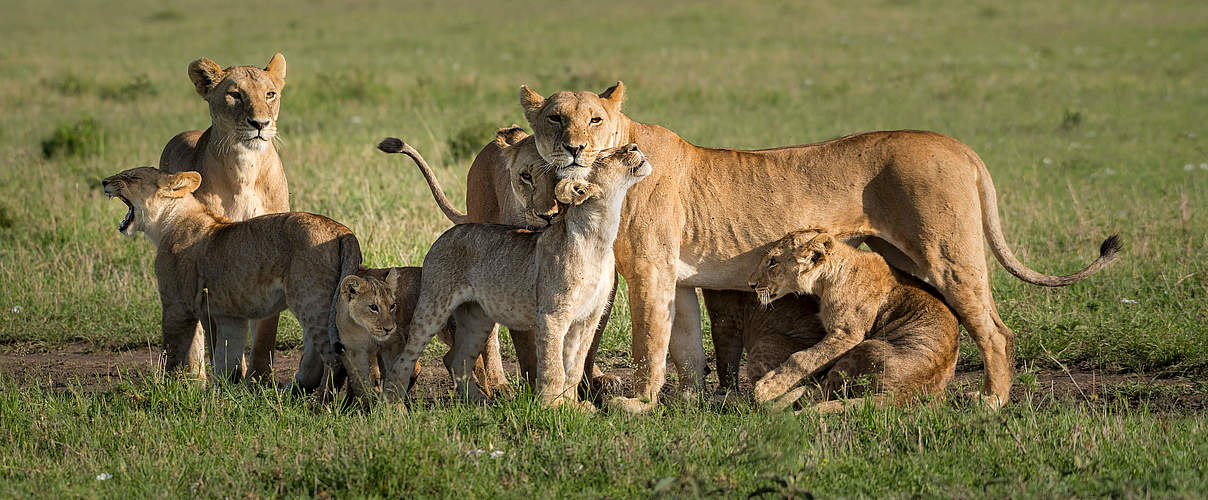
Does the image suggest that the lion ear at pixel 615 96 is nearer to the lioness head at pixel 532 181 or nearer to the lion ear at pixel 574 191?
the lioness head at pixel 532 181

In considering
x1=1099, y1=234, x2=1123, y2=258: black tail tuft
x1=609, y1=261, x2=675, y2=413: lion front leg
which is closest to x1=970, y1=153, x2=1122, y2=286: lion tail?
x1=1099, y1=234, x2=1123, y2=258: black tail tuft

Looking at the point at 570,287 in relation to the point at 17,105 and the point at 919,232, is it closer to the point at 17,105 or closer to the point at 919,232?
the point at 919,232

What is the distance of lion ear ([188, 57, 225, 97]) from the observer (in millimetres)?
6254

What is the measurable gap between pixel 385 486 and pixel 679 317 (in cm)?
216

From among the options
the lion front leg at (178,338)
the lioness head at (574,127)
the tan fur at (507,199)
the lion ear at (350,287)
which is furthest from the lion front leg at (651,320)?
the lion front leg at (178,338)

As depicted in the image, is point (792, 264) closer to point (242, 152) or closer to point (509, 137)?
point (509, 137)

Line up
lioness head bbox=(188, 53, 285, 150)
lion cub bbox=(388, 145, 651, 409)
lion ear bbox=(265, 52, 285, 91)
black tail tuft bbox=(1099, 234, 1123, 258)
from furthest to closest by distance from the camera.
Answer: lion ear bbox=(265, 52, 285, 91) → lioness head bbox=(188, 53, 285, 150) → black tail tuft bbox=(1099, 234, 1123, 258) → lion cub bbox=(388, 145, 651, 409)

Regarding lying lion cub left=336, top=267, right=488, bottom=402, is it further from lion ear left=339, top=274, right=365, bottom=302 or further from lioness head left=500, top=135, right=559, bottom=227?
lioness head left=500, top=135, right=559, bottom=227

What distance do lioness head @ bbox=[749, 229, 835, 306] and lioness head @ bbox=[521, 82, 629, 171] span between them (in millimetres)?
927

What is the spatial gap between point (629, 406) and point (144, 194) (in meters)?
2.57

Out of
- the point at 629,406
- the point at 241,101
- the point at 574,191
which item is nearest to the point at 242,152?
the point at 241,101

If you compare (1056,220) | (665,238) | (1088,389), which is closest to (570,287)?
(665,238)

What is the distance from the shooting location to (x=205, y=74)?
6297 mm

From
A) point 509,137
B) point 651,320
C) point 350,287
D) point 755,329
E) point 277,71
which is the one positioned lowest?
point 755,329
